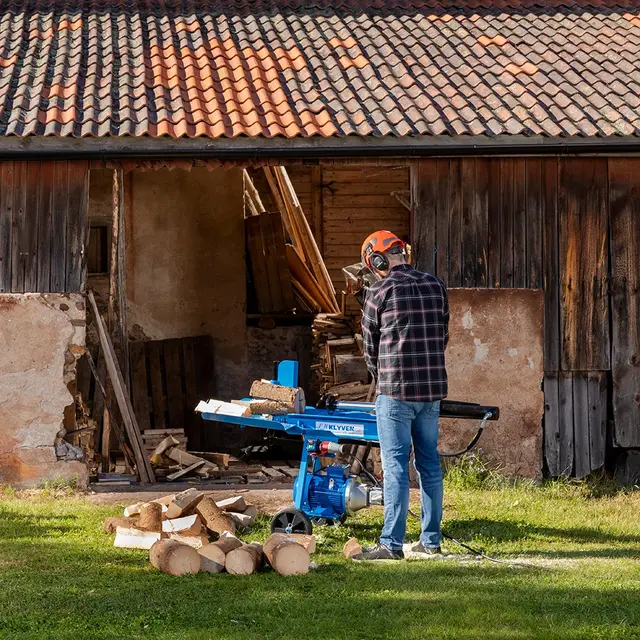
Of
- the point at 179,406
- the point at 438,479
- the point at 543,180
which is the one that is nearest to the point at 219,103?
the point at 543,180

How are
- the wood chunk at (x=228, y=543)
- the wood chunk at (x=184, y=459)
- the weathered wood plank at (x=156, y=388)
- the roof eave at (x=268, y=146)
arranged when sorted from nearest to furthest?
the wood chunk at (x=228, y=543) → the roof eave at (x=268, y=146) → the wood chunk at (x=184, y=459) → the weathered wood plank at (x=156, y=388)

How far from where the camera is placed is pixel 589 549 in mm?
7918

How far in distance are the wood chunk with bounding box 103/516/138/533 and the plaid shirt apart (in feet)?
7.04

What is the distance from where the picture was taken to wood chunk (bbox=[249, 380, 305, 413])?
26.1ft

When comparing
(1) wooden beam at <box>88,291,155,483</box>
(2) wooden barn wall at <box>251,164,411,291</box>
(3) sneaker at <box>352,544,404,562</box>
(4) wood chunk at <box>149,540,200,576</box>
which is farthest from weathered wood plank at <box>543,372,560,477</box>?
(2) wooden barn wall at <box>251,164,411,291</box>

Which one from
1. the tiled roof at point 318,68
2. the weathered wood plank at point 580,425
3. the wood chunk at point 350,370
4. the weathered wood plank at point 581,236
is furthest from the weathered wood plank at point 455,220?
the wood chunk at point 350,370

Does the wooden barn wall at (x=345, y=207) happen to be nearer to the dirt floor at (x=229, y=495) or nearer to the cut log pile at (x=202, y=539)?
the dirt floor at (x=229, y=495)

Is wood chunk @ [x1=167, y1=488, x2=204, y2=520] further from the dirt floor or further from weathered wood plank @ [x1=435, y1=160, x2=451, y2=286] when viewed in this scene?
weathered wood plank @ [x1=435, y1=160, x2=451, y2=286]

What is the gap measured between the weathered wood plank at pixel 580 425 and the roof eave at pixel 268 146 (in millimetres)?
2304

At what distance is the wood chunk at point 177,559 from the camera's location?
6980 millimetres

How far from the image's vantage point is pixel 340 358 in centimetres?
1381

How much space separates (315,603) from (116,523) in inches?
96.1

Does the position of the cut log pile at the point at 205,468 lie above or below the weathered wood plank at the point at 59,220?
below

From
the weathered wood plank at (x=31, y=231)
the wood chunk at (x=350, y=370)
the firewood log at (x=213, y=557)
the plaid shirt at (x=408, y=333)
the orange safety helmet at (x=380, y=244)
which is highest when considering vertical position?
the weathered wood plank at (x=31, y=231)
